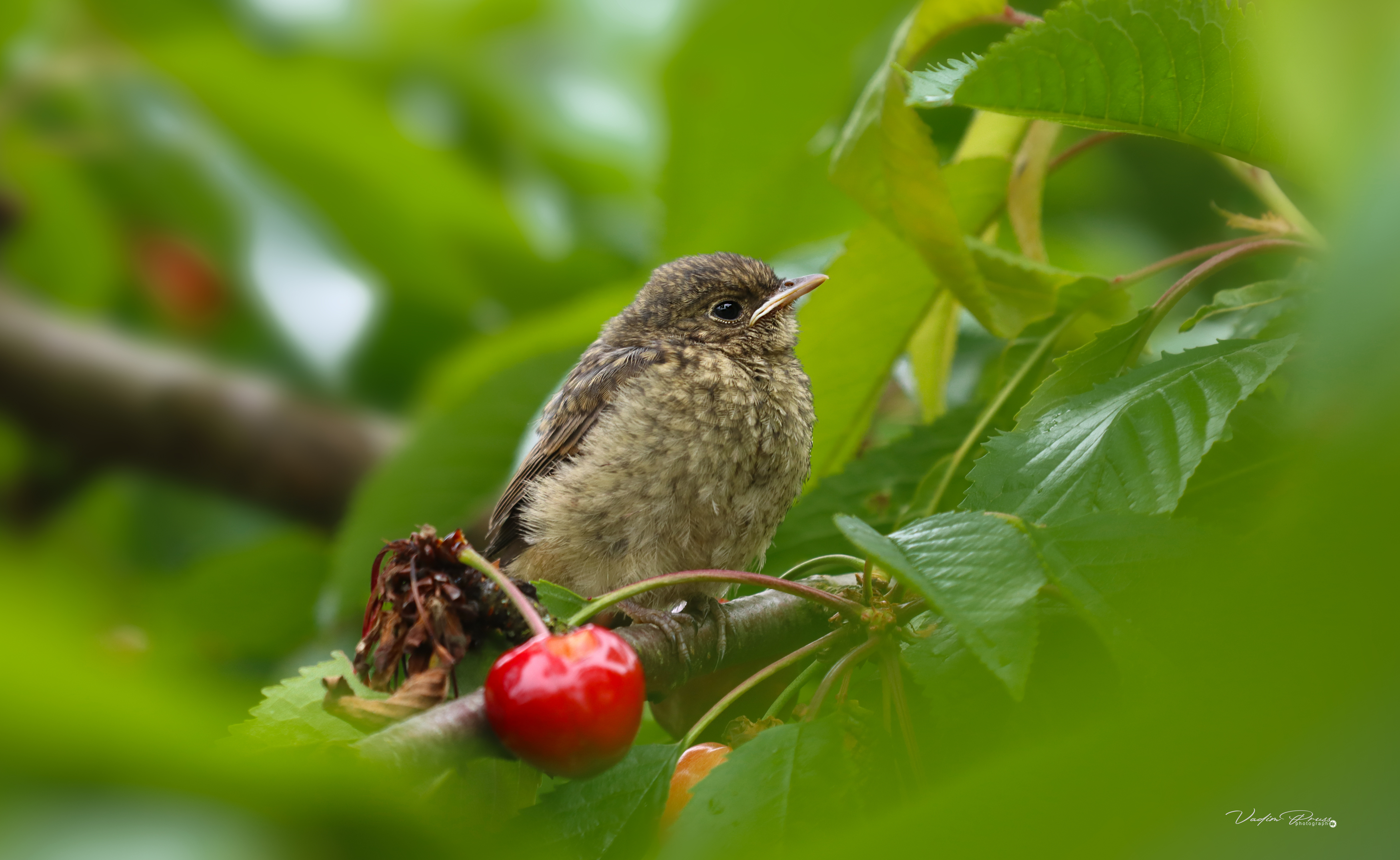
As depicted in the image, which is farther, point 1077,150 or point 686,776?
point 1077,150

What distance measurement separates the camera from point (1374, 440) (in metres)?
0.37

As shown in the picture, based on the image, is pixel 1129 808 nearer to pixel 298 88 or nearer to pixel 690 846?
pixel 690 846

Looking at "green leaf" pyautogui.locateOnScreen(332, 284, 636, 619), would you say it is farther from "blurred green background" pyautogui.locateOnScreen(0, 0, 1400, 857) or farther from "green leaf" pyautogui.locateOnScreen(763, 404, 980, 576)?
"green leaf" pyautogui.locateOnScreen(763, 404, 980, 576)

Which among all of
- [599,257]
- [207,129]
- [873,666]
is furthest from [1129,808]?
[207,129]

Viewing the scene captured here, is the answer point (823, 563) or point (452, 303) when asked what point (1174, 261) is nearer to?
point (823, 563)

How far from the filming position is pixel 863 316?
84.9 inches

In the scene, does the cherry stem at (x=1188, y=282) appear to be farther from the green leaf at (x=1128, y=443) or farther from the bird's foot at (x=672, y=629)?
the bird's foot at (x=672, y=629)

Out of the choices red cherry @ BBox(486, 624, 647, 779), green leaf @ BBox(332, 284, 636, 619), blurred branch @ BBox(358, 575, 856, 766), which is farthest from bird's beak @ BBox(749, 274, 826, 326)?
red cherry @ BBox(486, 624, 647, 779)

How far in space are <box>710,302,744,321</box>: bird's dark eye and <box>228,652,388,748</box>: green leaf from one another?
1.60 metres

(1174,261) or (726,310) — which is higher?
(726,310)

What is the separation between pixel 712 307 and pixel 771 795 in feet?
5.41

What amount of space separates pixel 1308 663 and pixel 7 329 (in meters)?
4.71

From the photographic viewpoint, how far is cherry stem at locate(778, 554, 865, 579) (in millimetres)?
1634

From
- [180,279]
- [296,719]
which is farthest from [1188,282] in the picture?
[180,279]
